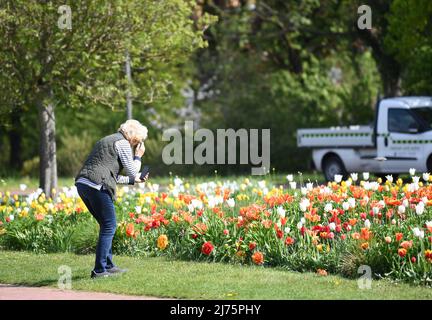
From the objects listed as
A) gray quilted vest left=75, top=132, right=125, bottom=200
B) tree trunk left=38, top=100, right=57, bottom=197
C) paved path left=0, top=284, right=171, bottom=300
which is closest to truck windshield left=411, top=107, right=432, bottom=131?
tree trunk left=38, top=100, right=57, bottom=197

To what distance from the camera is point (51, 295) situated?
993 centimetres

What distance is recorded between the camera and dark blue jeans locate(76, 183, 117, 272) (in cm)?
1046

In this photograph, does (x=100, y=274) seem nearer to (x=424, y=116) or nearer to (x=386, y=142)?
(x=386, y=142)

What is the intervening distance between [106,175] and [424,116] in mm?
13077

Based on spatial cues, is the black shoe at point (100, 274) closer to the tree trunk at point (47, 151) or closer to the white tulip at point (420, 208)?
the white tulip at point (420, 208)

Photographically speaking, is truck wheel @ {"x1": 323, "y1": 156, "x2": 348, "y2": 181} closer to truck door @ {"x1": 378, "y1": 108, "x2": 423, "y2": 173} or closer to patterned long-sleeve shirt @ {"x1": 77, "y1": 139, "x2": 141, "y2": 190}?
truck door @ {"x1": 378, "y1": 108, "x2": 423, "y2": 173}

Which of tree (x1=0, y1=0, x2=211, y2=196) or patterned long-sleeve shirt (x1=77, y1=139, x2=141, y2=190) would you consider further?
tree (x1=0, y1=0, x2=211, y2=196)

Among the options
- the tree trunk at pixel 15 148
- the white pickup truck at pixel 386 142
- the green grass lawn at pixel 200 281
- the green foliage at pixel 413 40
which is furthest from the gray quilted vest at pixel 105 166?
A: the tree trunk at pixel 15 148

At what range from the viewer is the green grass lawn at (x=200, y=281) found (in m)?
9.55

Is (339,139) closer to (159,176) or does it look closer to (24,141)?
(159,176)

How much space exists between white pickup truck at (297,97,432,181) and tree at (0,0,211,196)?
226 inches

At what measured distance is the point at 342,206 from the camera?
12.4 meters

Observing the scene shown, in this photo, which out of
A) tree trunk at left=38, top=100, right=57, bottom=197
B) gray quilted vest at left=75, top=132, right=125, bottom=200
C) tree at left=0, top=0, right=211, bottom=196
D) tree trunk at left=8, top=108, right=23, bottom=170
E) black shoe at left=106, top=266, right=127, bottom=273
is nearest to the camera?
gray quilted vest at left=75, top=132, right=125, bottom=200
